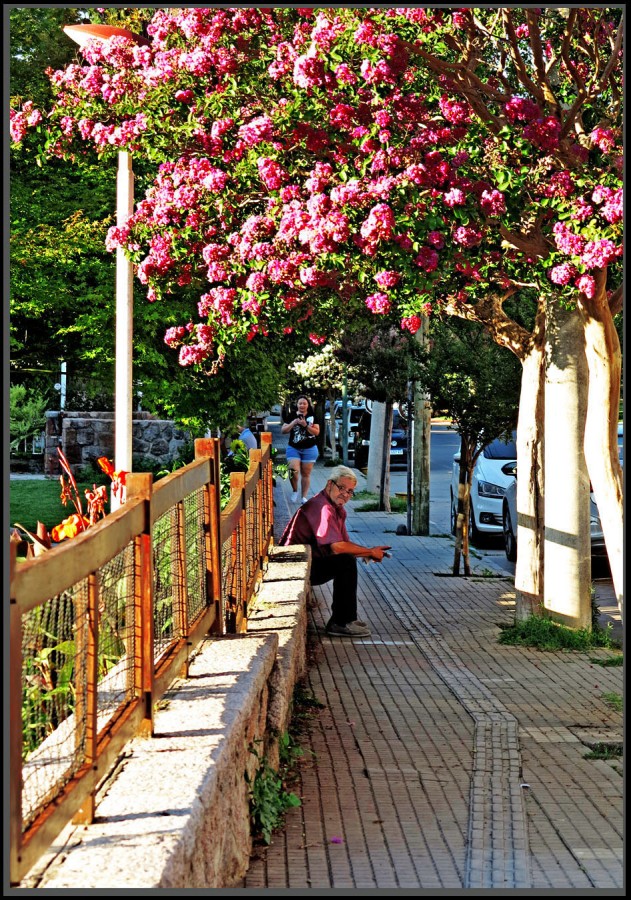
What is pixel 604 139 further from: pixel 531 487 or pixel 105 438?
pixel 105 438

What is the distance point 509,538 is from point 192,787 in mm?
13388

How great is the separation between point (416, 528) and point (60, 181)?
7035 mm

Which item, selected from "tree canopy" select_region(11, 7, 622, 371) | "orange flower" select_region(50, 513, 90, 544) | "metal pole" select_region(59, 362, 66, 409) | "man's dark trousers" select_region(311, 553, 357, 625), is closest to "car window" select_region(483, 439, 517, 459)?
"man's dark trousers" select_region(311, 553, 357, 625)

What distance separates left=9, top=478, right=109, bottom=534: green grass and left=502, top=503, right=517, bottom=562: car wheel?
5.62 meters

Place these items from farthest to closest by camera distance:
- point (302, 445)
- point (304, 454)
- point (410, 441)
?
point (410, 441) < point (304, 454) < point (302, 445)

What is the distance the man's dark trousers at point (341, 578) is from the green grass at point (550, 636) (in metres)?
1.25

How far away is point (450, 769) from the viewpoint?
6.68 meters

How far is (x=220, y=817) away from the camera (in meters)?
4.22

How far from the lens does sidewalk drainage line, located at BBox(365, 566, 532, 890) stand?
199 inches

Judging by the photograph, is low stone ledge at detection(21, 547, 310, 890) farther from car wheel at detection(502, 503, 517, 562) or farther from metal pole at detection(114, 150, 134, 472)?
car wheel at detection(502, 503, 517, 562)

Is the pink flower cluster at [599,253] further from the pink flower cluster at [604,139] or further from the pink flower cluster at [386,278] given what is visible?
the pink flower cluster at [386,278]

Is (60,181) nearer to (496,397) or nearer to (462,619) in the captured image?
(496,397)

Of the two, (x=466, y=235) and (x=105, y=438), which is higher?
(x=466, y=235)

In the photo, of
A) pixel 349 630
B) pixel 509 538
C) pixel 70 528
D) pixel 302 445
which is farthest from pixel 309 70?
pixel 302 445
